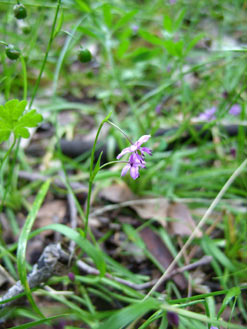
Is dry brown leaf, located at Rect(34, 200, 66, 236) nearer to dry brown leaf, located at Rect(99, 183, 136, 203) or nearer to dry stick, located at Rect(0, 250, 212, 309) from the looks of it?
dry brown leaf, located at Rect(99, 183, 136, 203)

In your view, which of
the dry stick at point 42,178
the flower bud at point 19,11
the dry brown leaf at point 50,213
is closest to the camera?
the flower bud at point 19,11

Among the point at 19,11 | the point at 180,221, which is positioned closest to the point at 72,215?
the point at 180,221

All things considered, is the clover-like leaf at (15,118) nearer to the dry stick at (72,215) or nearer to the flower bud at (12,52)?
the flower bud at (12,52)

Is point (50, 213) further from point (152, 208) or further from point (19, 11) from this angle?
point (19, 11)

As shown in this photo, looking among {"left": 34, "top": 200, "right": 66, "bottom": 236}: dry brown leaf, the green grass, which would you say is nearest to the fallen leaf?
the green grass

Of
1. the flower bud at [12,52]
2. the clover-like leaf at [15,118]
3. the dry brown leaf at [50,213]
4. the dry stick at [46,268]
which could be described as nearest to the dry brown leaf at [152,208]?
the dry brown leaf at [50,213]
